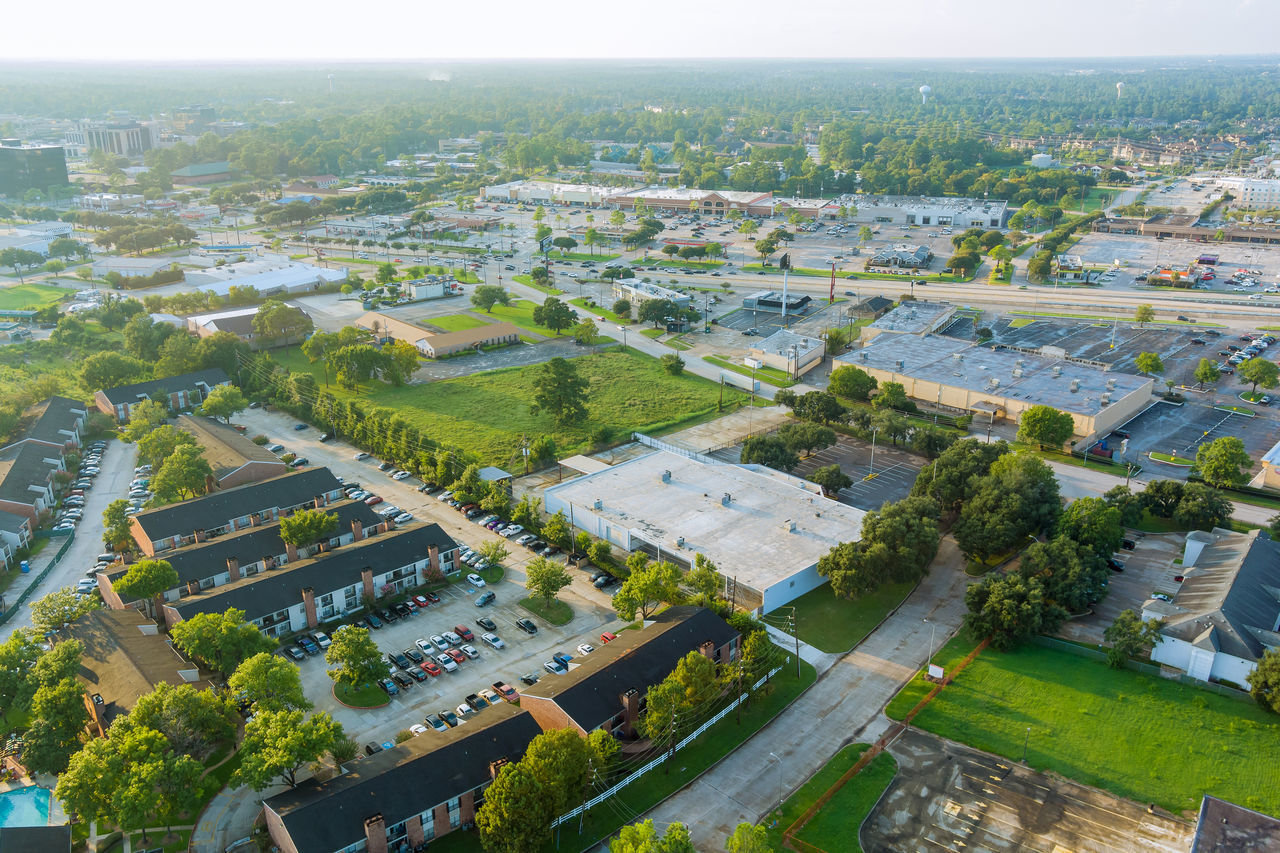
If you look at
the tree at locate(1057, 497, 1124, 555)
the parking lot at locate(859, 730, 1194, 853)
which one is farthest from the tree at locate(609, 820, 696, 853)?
the tree at locate(1057, 497, 1124, 555)

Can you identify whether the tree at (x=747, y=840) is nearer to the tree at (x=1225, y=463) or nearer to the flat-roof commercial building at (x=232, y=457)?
the flat-roof commercial building at (x=232, y=457)

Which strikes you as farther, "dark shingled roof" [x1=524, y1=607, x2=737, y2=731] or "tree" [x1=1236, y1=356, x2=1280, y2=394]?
"tree" [x1=1236, y1=356, x2=1280, y2=394]

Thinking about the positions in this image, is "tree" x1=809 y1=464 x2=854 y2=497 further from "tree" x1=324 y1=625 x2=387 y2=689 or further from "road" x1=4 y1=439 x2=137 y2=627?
"road" x1=4 y1=439 x2=137 y2=627

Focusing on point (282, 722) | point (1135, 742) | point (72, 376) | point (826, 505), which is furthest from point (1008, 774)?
point (72, 376)

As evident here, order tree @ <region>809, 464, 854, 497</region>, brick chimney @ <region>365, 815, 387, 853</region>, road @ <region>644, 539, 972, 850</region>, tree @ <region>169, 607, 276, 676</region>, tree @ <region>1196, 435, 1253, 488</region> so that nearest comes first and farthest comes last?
1. brick chimney @ <region>365, 815, 387, 853</region>
2. road @ <region>644, 539, 972, 850</region>
3. tree @ <region>169, 607, 276, 676</region>
4. tree @ <region>809, 464, 854, 497</region>
5. tree @ <region>1196, 435, 1253, 488</region>

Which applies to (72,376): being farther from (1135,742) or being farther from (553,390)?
(1135,742)

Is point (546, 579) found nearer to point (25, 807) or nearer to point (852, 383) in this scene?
point (25, 807)
